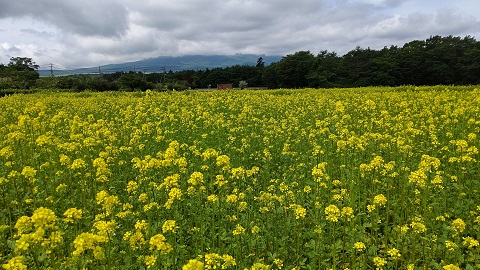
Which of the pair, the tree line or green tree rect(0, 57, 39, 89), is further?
the tree line

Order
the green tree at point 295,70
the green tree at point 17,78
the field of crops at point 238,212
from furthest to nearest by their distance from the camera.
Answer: the green tree at point 295,70 < the green tree at point 17,78 < the field of crops at point 238,212

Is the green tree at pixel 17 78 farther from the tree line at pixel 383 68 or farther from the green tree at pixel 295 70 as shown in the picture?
the green tree at pixel 295 70

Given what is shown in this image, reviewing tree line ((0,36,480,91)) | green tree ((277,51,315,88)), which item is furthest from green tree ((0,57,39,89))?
green tree ((277,51,315,88))

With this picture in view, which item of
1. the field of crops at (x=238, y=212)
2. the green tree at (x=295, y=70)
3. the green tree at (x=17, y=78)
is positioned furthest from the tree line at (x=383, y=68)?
the field of crops at (x=238, y=212)

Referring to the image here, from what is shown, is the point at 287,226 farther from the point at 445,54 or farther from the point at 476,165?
the point at 445,54

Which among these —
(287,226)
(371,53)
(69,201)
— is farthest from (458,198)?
(371,53)

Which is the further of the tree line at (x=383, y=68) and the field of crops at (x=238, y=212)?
the tree line at (x=383, y=68)

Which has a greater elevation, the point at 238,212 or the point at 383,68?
the point at 383,68

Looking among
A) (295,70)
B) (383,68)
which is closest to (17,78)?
(295,70)

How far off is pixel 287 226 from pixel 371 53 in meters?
80.5

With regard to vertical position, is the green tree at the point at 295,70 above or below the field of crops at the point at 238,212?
above

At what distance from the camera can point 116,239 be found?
4.27 m

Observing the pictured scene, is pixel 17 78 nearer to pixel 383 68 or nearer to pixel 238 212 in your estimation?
pixel 238 212

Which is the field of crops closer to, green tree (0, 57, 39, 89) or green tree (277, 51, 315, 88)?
green tree (0, 57, 39, 89)
